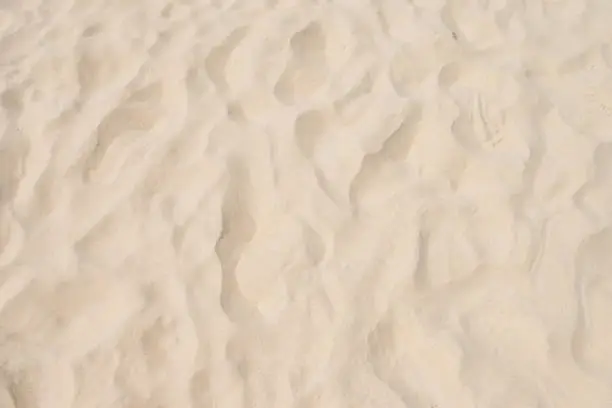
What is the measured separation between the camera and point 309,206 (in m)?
2.34

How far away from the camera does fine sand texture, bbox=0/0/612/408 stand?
2.01 m

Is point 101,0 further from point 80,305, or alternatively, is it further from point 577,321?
point 577,321

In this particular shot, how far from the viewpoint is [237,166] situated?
2457mm

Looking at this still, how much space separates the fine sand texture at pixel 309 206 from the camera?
6.58ft

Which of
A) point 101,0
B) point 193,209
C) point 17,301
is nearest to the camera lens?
point 17,301

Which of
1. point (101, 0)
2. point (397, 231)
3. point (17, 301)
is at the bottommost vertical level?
point (397, 231)

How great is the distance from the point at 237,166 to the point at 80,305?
0.71 meters

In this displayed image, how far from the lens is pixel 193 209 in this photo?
2.37 metres

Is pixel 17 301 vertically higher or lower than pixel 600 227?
higher

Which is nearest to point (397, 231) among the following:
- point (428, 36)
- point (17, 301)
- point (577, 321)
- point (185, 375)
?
point (577, 321)

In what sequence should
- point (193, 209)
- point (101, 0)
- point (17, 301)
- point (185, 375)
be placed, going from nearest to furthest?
point (185, 375) < point (17, 301) < point (193, 209) < point (101, 0)

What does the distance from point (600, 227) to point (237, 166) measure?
4.02 feet

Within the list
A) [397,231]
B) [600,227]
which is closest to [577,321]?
[600,227]

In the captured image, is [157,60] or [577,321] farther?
[157,60]
